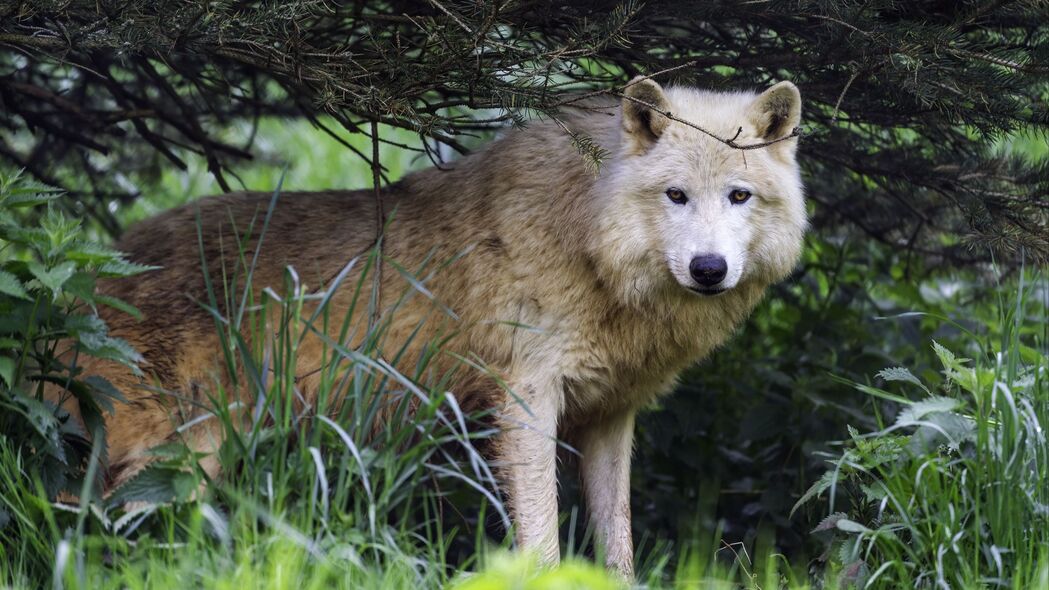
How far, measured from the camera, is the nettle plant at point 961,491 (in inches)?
133

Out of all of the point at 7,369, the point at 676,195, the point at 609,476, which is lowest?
the point at 609,476

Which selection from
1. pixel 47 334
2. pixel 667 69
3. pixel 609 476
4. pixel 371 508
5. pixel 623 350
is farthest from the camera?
pixel 609 476

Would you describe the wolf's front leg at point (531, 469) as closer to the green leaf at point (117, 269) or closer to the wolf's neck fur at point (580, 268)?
the wolf's neck fur at point (580, 268)

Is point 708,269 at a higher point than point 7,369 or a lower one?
higher

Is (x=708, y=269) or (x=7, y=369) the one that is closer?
(x=7, y=369)

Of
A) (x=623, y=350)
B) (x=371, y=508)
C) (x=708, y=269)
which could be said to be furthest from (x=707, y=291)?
(x=371, y=508)

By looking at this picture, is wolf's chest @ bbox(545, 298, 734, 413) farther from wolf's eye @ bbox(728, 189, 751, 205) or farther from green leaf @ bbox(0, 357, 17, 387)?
green leaf @ bbox(0, 357, 17, 387)

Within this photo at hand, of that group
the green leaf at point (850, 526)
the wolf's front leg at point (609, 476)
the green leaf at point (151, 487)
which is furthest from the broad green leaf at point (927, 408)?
the green leaf at point (151, 487)

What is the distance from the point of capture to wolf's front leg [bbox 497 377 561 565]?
179 inches

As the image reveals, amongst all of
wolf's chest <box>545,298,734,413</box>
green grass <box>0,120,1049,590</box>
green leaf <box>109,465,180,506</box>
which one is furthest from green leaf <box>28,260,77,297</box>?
wolf's chest <box>545,298,734,413</box>

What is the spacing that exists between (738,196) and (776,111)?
37 centimetres

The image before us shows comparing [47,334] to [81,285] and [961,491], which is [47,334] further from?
[961,491]

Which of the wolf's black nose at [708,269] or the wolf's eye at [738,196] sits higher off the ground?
the wolf's eye at [738,196]

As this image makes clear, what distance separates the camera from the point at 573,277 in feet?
15.1
